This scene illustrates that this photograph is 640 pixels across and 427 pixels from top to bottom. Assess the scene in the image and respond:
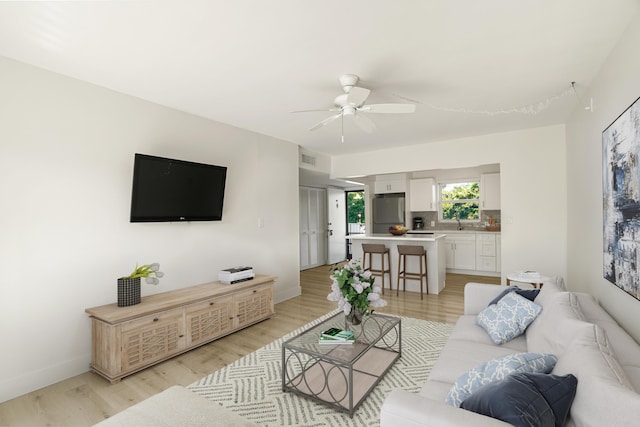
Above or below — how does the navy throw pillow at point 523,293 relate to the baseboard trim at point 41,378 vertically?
above

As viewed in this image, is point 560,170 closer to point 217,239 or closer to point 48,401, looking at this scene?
point 217,239

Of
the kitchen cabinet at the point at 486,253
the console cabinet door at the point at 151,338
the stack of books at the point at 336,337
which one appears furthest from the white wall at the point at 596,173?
the console cabinet door at the point at 151,338

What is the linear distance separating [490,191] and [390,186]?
7.04ft

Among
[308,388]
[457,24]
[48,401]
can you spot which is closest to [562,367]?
[308,388]

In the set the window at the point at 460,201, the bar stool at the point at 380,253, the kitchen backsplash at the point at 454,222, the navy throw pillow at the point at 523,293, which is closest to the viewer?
the navy throw pillow at the point at 523,293

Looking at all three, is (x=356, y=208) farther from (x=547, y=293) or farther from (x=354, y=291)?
(x=547, y=293)

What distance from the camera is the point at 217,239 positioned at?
4195mm

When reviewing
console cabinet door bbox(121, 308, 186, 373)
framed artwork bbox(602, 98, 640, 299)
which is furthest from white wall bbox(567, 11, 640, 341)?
console cabinet door bbox(121, 308, 186, 373)

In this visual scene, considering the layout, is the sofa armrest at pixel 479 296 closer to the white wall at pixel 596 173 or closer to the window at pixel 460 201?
the white wall at pixel 596 173

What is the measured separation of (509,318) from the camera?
235 centimetres

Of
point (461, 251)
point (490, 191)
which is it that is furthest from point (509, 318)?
point (490, 191)

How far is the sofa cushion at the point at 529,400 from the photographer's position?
109cm

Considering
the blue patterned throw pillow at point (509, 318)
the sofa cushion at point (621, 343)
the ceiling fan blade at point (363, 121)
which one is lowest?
the blue patterned throw pillow at point (509, 318)

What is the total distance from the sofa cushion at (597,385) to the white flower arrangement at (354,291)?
1.37m
